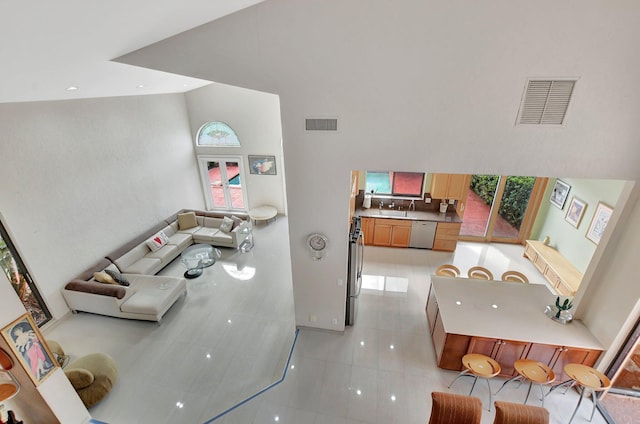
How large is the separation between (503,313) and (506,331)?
405 millimetres

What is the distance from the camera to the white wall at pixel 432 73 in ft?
10.3

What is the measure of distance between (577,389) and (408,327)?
99.5 inches

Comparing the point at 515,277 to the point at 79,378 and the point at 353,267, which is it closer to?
the point at 353,267

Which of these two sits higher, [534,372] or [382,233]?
[382,233]

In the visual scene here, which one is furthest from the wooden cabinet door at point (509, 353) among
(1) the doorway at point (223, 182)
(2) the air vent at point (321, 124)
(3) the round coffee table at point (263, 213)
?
(1) the doorway at point (223, 182)

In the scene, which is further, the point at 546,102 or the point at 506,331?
the point at 506,331

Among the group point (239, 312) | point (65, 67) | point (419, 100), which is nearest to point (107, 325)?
point (239, 312)

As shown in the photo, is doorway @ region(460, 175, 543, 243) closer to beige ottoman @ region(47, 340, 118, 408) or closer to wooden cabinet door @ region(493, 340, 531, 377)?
wooden cabinet door @ region(493, 340, 531, 377)

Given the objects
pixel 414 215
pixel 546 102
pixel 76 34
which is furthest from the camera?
pixel 414 215

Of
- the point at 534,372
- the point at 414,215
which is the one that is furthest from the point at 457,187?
the point at 534,372

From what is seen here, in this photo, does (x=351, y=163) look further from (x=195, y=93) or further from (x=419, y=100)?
(x=195, y=93)

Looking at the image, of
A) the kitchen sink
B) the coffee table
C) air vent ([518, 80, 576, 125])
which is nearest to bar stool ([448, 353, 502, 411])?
air vent ([518, 80, 576, 125])

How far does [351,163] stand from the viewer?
4051mm

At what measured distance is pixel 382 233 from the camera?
27.0 feet
